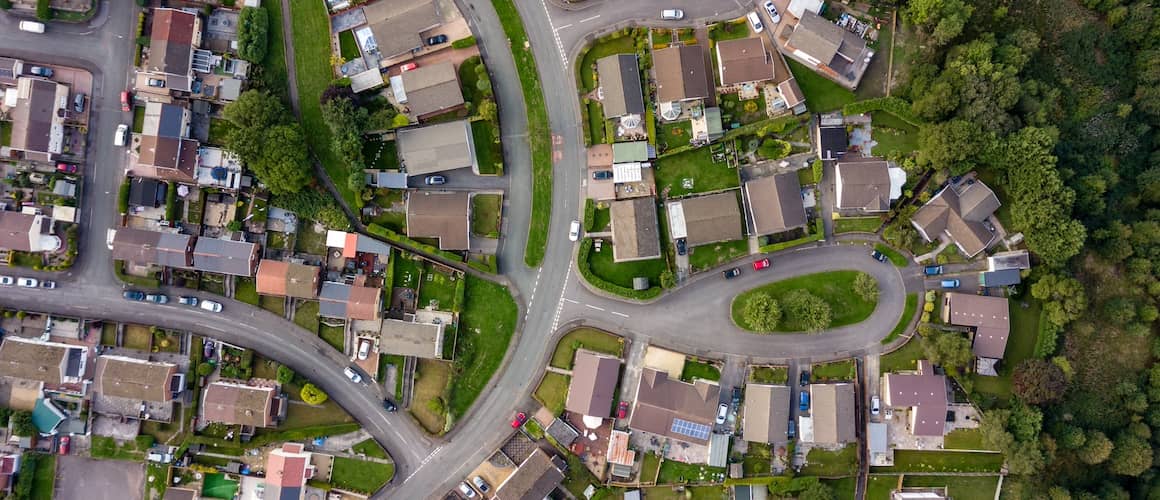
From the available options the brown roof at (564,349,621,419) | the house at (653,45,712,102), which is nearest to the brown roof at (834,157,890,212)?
the house at (653,45,712,102)

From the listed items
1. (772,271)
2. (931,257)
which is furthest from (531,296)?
(931,257)

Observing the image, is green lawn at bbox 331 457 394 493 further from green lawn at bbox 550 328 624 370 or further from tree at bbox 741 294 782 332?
tree at bbox 741 294 782 332

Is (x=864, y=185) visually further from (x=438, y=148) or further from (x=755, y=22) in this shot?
(x=438, y=148)

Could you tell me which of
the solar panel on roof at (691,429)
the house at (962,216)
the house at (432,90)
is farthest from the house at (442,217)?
the house at (962,216)

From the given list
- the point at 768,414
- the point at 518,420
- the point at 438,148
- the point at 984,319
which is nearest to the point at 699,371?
the point at 768,414

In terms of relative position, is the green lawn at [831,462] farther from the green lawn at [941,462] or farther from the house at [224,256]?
the house at [224,256]
